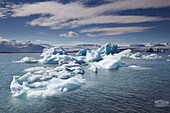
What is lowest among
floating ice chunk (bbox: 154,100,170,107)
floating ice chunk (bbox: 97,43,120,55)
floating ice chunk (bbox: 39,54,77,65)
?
floating ice chunk (bbox: 154,100,170,107)

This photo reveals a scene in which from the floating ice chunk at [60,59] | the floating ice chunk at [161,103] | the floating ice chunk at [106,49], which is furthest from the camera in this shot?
the floating ice chunk at [106,49]

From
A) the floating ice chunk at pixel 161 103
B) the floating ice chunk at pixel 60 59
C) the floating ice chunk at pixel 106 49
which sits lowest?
the floating ice chunk at pixel 161 103

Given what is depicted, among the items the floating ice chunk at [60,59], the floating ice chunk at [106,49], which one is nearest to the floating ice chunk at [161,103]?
the floating ice chunk at [60,59]

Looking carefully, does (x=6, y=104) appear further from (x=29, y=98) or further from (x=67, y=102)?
(x=67, y=102)

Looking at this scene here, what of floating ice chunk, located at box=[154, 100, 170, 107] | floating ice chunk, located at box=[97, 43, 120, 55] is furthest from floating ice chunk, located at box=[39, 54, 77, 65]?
floating ice chunk, located at box=[154, 100, 170, 107]

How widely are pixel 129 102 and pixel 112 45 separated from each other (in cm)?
5004

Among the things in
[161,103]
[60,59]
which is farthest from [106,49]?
[161,103]

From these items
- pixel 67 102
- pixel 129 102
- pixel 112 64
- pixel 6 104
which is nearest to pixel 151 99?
pixel 129 102

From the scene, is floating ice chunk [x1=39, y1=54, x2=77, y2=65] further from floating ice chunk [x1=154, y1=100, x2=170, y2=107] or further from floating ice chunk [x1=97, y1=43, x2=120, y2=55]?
floating ice chunk [x1=154, y1=100, x2=170, y2=107]

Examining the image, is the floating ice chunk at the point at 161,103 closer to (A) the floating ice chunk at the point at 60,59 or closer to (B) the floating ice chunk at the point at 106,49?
(A) the floating ice chunk at the point at 60,59

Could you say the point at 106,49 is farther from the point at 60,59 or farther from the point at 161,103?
the point at 161,103

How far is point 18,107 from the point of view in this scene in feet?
28.0

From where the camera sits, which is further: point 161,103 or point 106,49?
point 106,49

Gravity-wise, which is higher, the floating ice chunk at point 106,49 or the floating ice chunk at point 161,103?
the floating ice chunk at point 106,49
